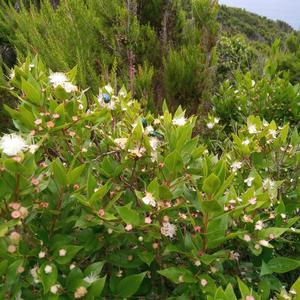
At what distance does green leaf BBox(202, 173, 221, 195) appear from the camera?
1.28 meters

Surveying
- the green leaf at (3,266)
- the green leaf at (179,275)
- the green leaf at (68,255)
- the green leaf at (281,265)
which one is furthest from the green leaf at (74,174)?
the green leaf at (281,265)

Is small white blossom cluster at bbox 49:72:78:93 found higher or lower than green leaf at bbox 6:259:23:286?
higher

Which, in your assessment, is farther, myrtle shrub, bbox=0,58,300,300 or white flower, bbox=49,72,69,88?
white flower, bbox=49,72,69,88

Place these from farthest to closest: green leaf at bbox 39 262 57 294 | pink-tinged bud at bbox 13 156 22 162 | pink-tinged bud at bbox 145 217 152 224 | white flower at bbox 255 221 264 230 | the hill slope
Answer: the hill slope, white flower at bbox 255 221 264 230, pink-tinged bud at bbox 145 217 152 224, green leaf at bbox 39 262 57 294, pink-tinged bud at bbox 13 156 22 162

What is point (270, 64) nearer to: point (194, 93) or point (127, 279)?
point (194, 93)

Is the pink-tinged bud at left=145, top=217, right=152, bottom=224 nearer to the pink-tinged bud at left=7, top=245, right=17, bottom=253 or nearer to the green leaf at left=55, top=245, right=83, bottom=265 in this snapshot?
the green leaf at left=55, top=245, right=83, bottom=265

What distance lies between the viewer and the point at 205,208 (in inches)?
51.9

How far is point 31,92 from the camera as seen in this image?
157 cm

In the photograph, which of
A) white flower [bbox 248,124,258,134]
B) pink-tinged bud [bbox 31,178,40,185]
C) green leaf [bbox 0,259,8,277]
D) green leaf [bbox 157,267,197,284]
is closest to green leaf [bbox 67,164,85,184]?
pink-tinged bud [bbox 31,178,40,185]

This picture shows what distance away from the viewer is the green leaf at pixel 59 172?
1.30 m

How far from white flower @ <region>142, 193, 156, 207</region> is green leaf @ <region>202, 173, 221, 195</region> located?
18 centimetres

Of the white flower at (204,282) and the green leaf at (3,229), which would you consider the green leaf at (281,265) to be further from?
the green leaf at (3,229)

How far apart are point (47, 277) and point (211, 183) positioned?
0.60 m

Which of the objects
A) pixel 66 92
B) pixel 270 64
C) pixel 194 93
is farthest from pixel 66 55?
pixel 66 92
